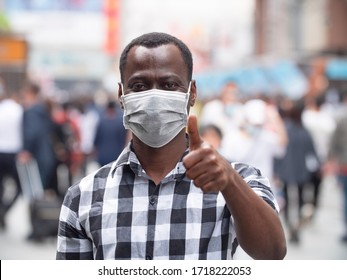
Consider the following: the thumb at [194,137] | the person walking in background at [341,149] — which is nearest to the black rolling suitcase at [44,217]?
the person walking in background at [341,149]

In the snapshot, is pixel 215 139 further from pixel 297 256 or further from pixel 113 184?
pixel 113 184

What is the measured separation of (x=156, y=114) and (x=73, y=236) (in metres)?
0.42

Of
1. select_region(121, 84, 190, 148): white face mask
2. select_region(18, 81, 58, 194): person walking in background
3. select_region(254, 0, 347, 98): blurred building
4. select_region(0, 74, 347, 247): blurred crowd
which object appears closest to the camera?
select_region(121, 84, 190, 148): white face mask

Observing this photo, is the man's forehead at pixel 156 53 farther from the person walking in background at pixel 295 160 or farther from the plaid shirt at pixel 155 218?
the person walking in background at pixel 295 160

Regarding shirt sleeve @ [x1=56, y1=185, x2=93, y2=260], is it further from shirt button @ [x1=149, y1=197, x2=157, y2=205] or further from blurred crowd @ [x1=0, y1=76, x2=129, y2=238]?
blurred crowd @ [x1=0, y1=76, x2=129, y2=238]

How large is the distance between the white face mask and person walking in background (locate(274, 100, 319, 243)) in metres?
7.61

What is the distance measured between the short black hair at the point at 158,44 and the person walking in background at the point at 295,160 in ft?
24.9

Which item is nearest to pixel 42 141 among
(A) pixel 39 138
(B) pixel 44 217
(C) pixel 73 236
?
(A) pixel 39 138

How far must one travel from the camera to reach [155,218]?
246 centimetres

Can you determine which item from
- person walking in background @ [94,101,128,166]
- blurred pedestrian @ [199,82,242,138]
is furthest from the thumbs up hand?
person walking in background @ [94,101,128,166]

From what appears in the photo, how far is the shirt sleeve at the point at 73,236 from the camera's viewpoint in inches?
100

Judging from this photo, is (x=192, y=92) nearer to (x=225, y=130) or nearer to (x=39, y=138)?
(x=225, y=130)

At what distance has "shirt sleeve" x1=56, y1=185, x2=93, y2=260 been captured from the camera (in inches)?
100

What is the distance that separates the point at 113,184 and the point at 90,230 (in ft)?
0.46
